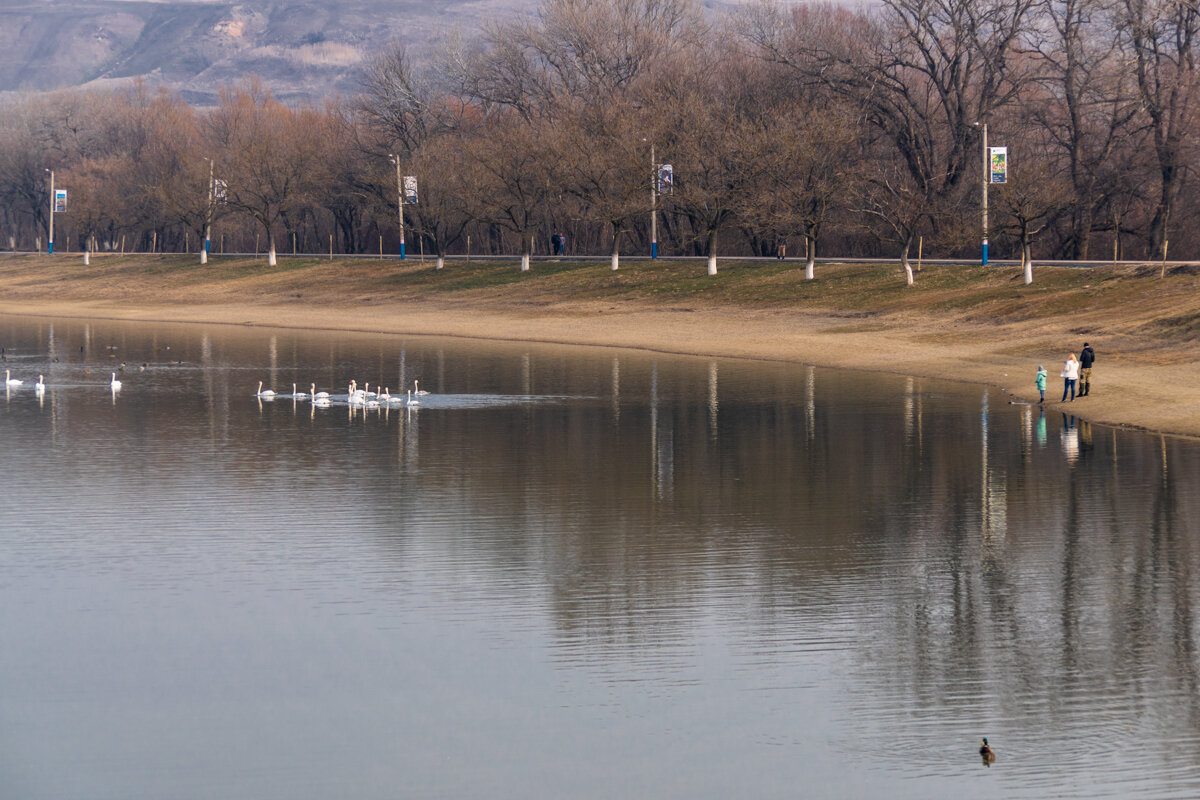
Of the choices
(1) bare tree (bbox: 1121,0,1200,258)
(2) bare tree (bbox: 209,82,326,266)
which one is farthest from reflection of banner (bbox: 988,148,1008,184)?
(2) bare tree (bbox: 209,82,326,266)

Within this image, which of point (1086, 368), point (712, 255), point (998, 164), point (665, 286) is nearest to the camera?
point (1086, 368)

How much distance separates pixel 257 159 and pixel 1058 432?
96021mm

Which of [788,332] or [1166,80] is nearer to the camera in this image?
[788,332]

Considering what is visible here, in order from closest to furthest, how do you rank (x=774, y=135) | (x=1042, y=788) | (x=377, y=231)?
1. (x=1042, y=788)
2. (x=774, y=135)
3. (x=377, y=231)

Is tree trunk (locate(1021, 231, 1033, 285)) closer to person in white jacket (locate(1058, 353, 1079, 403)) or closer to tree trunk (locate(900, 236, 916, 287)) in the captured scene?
tree trunk (locate(900, 236, 916, 287))

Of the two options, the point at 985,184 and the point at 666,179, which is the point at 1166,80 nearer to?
the point at 985,184

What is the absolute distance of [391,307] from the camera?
87438mm

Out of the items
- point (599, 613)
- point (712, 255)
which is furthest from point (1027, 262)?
point (599, 613)

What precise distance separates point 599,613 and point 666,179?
69432mm

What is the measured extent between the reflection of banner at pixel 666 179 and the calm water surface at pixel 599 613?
171ft

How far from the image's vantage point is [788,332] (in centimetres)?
6400

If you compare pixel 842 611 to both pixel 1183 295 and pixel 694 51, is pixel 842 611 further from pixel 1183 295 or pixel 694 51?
pixel 694 51

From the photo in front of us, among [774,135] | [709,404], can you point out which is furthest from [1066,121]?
[709,404]

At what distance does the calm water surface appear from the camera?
1359 centimetres
